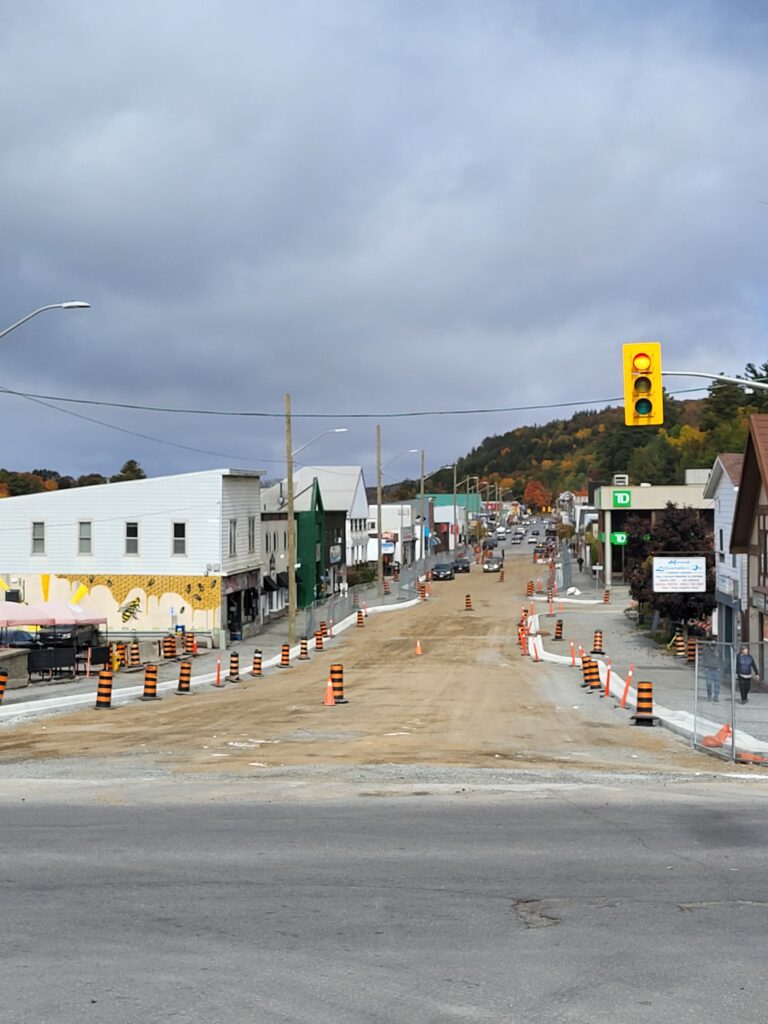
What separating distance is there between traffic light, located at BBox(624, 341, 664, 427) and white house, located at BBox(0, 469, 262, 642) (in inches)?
1420

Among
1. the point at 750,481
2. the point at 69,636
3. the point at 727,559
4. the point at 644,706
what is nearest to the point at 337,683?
the point at 644,706

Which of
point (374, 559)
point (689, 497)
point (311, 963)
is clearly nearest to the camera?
point (311, 963)

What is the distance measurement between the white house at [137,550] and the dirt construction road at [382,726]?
10.1 metres

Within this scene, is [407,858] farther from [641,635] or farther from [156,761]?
[641,635]

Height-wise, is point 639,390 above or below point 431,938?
above

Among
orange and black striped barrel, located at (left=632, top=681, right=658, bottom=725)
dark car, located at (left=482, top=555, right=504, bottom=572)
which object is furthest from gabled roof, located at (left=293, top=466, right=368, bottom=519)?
orange and black striped barrel, located at (left=632, top=681, right=658, bottom=725)

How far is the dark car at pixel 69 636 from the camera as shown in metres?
41.3

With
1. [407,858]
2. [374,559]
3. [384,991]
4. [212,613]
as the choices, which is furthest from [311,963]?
[374,559]

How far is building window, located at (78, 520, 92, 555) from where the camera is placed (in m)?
54.0

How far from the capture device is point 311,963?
8281mm

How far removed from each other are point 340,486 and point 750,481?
224 feet

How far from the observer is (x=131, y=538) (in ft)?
175

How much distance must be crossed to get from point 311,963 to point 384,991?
0.78m

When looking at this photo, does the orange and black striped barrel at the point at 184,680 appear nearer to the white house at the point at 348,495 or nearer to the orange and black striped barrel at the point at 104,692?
the orange and black striped barrel at the point at 104,692
